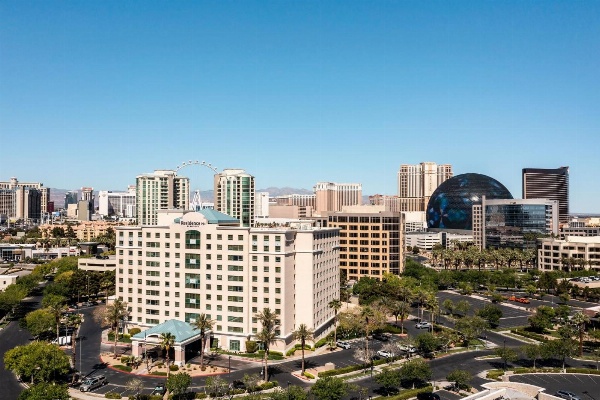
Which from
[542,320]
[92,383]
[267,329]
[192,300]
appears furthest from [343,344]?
[92,383]

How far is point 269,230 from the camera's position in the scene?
104 m

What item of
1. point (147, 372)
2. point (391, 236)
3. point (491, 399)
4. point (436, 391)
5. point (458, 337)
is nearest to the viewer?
point (491, 399)

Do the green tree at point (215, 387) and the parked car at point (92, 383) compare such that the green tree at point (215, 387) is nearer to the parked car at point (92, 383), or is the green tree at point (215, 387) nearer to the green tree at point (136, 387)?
the green tree at point (136, 387)

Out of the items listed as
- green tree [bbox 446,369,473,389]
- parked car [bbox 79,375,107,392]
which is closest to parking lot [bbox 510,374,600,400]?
green tree [bbox 446,369,473,389]

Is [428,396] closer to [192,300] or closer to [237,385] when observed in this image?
[237,385]

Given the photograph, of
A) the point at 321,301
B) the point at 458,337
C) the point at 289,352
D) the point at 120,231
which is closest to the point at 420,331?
the point at 458,337

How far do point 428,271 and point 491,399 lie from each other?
119 metres

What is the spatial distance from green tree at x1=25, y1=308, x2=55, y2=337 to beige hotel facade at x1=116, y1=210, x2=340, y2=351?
16.2 m

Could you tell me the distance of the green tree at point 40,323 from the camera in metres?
104

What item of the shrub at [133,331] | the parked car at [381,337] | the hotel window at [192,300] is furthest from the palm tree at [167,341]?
the parked car at [381,337]

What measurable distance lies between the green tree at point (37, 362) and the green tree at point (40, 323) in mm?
23068

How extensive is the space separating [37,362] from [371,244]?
423 ft

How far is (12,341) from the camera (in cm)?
10888

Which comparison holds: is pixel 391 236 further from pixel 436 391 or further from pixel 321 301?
pixel 436 391
